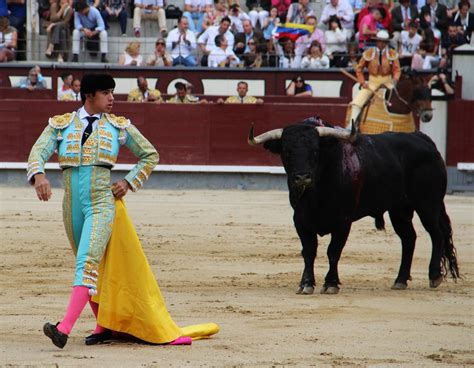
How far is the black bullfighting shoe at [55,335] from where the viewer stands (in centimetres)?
515

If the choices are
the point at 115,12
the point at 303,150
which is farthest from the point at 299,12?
the point at 303,150

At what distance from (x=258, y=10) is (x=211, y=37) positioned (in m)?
0.89

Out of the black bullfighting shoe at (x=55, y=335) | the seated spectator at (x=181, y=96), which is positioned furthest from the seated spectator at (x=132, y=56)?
the black bullfighting shoe at (x=55, y=335)

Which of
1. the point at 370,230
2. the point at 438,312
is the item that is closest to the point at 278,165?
the point at 370,230

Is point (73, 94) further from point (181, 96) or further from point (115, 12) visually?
point (115, 12)

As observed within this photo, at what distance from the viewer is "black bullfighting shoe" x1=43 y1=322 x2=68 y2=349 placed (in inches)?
203

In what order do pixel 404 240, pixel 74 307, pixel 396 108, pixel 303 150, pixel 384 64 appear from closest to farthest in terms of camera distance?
pixel 74 307
pixel 303 150
pixel 404 240
pixel 396 108
pixel 384 64

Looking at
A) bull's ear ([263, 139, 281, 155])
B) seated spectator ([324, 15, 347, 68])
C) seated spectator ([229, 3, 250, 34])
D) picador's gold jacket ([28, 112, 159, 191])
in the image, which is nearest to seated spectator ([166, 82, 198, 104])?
seated spectator ([229, 3, 250, 34])

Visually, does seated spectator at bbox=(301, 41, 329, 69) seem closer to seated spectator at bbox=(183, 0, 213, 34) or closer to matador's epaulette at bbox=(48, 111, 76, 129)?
seated spectator at bbox=(183, 0, 213, 34)

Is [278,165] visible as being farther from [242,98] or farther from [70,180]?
[70,180]

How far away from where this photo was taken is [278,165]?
15.0 m

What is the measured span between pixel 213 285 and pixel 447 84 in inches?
322

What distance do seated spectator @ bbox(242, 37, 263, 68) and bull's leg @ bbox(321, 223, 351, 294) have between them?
873cm

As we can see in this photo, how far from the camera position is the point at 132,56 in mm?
16297
